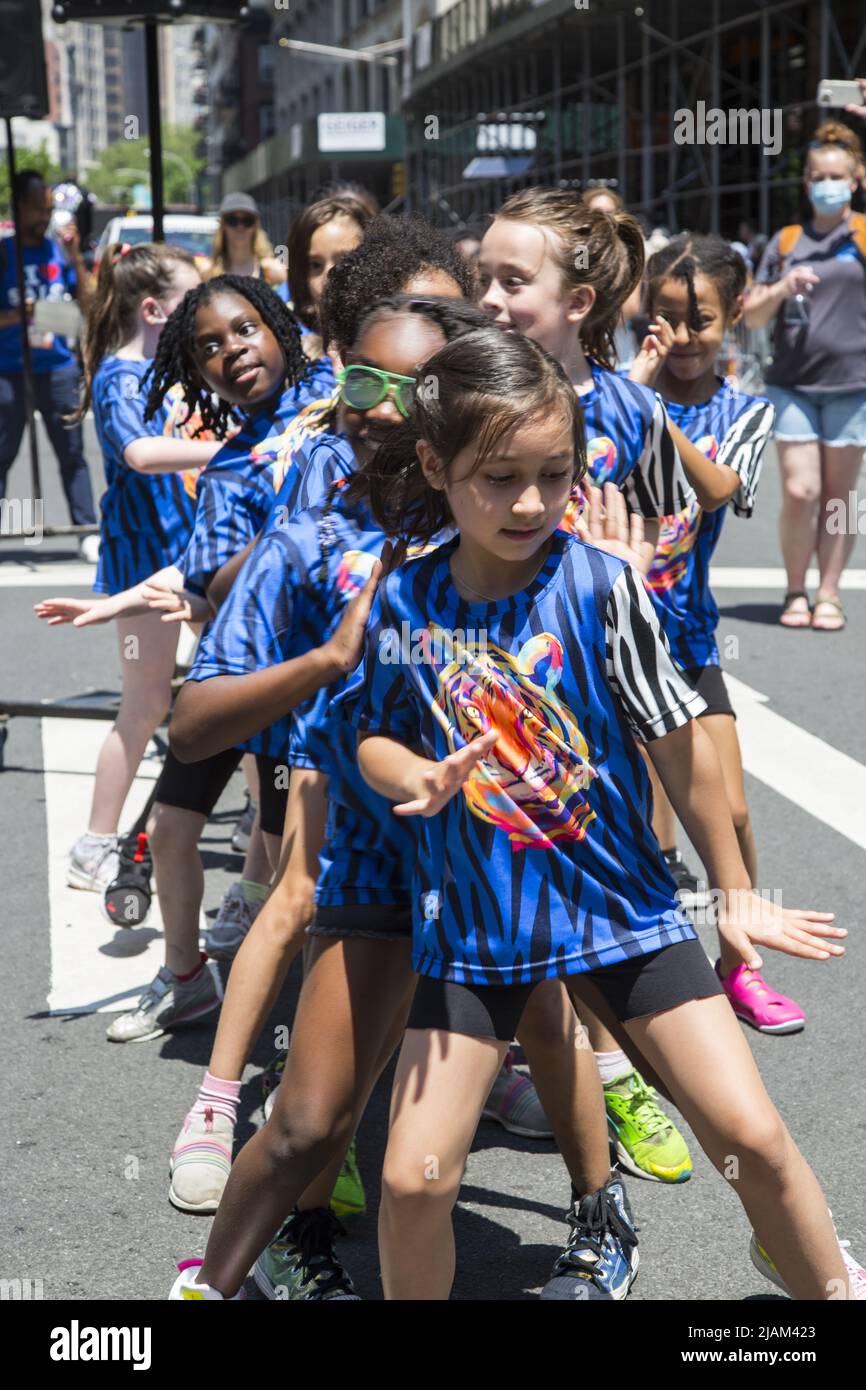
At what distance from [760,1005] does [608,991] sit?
5.98ft

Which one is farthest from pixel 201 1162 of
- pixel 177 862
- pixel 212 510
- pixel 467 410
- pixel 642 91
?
pixel 642 91

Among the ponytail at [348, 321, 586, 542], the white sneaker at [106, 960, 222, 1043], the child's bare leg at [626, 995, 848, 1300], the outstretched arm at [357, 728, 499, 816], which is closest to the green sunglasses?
the ponytail at [348, 321, 586, 542]

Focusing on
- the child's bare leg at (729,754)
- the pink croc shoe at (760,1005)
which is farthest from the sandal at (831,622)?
the pink croc shoe at (760,1005)

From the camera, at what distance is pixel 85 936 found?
16.5ft

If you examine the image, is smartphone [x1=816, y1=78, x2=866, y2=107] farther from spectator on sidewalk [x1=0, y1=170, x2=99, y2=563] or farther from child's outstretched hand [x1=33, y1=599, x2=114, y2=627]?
child's outstretched hand [x1=33, y1=599, x2=114, y2=627]

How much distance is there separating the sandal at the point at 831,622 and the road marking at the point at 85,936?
384 cm

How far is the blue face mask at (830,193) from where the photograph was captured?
28.1 feet

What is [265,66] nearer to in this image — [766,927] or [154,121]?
[154,121]

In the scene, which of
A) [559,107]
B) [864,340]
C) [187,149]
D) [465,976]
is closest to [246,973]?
[465,976]

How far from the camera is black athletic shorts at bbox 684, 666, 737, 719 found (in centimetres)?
441

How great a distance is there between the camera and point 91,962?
4828mm

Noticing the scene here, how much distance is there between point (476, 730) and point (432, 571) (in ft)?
0.86

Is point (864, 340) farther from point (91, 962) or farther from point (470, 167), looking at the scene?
point (470, 167)

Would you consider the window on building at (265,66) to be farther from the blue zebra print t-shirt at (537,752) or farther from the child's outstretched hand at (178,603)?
the blue zebra print t-shirt at (537,752)
